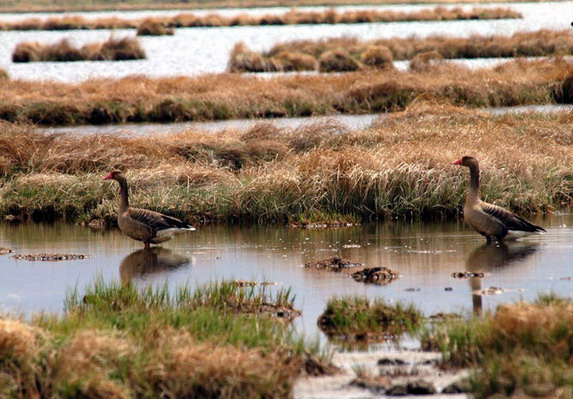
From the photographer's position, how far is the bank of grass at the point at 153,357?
755cm

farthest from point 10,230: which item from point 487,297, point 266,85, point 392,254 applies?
point 266,85

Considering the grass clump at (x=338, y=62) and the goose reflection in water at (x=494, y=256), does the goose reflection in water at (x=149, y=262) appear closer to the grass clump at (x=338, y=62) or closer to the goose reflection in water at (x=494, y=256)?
the goose reflection in water at (x=494, y=256)

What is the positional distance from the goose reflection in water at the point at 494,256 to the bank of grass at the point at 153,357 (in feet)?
13.4

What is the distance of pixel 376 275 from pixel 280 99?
20742mm

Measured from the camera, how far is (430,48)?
5512 cm

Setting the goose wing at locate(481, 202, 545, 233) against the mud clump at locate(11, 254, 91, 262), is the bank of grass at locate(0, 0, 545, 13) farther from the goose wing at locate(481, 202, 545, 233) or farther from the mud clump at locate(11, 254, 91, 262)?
the mud clump at locate(11, 254, 91, 262)

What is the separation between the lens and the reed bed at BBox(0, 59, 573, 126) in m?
32.0

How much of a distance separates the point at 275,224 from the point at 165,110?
1589 centimetres

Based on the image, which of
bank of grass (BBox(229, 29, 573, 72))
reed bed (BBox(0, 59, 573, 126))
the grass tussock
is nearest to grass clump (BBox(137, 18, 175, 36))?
the grass tussock

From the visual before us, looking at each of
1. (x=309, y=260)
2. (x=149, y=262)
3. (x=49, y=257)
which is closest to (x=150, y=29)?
(x=49, y=257)

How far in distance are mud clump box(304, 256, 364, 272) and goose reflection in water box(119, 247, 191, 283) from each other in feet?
5.94

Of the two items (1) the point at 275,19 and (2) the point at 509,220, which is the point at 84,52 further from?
(2) the point at 509,220

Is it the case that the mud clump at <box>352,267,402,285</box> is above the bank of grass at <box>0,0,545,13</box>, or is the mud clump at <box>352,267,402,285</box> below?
below

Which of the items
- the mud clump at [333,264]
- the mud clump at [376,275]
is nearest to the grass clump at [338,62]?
the mud clump at [333,264]
